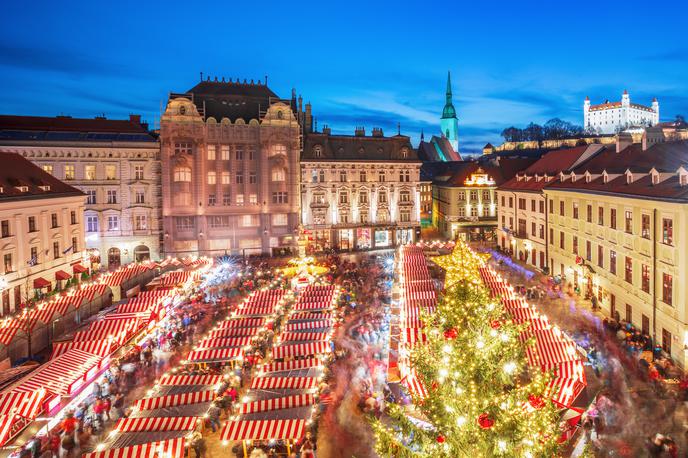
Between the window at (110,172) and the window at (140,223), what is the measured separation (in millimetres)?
4874

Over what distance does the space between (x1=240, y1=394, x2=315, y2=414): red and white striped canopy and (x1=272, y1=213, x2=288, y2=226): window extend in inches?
1634

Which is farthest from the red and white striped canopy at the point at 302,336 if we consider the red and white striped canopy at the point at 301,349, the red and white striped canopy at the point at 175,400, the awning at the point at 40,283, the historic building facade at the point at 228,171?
the historic building facade at the point at 228,171

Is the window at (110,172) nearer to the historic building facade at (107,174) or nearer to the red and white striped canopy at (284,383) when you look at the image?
the historic building facade at (107,174)

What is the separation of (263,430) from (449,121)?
150847 millimetres

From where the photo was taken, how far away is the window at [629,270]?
93.7ft

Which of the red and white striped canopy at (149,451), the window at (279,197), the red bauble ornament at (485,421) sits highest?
the window at (279,197)

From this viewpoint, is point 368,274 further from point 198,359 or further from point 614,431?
point 614,431

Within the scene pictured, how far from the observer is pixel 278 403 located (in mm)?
16844

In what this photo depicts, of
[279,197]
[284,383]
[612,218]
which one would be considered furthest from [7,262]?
[612,218]

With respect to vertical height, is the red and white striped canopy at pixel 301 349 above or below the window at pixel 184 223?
below

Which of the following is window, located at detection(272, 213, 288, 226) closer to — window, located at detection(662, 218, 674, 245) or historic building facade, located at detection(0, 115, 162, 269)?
historic building facade, located at detection(0, 115, 162, 269)

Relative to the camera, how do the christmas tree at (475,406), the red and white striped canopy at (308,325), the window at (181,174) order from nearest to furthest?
the christmas tree at (475,406) → the red and white striped canopy at (308,325) → the window at (181,174)

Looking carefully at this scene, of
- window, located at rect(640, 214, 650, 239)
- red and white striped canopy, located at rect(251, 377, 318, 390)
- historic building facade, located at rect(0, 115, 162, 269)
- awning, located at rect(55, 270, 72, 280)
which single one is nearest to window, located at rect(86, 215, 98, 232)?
historic building facade, located at rect(0, 115, 162, 269)

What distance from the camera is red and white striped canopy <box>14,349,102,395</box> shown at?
17.0 m
